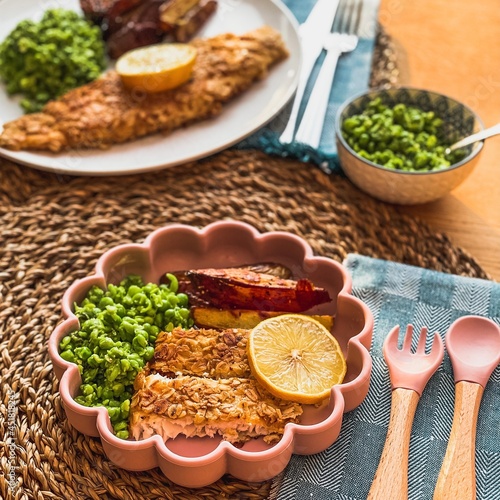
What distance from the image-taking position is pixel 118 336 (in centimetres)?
210

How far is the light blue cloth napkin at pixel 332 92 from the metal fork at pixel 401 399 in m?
0.98

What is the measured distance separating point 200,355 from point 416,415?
26.1 inches

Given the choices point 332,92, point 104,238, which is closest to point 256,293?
point 104,238

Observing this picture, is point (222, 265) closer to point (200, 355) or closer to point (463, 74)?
point (200, 355)

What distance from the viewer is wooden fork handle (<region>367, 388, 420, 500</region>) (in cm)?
183

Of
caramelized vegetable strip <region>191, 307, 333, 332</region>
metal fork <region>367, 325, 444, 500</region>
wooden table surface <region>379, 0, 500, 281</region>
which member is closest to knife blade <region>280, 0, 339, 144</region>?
wooden table surface <region>379, 0, 500, 281</region>

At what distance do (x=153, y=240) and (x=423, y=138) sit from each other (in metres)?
1.18

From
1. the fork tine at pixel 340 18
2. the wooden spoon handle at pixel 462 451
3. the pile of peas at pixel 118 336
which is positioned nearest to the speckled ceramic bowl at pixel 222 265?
the pile of peas at pixel 118 336

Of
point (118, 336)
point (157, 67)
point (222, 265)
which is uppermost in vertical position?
point (157, 67)

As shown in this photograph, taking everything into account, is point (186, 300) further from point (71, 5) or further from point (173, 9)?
point (71, 5)

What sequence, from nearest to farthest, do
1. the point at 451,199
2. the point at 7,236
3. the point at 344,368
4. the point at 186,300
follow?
the point at 344,368
the point at 186,300
the point at 7,236
the point at 451,199

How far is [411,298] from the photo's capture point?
238 centimetres

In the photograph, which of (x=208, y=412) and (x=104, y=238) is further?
(x=104, y=238)

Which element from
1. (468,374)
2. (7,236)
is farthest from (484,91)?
(7,236)
